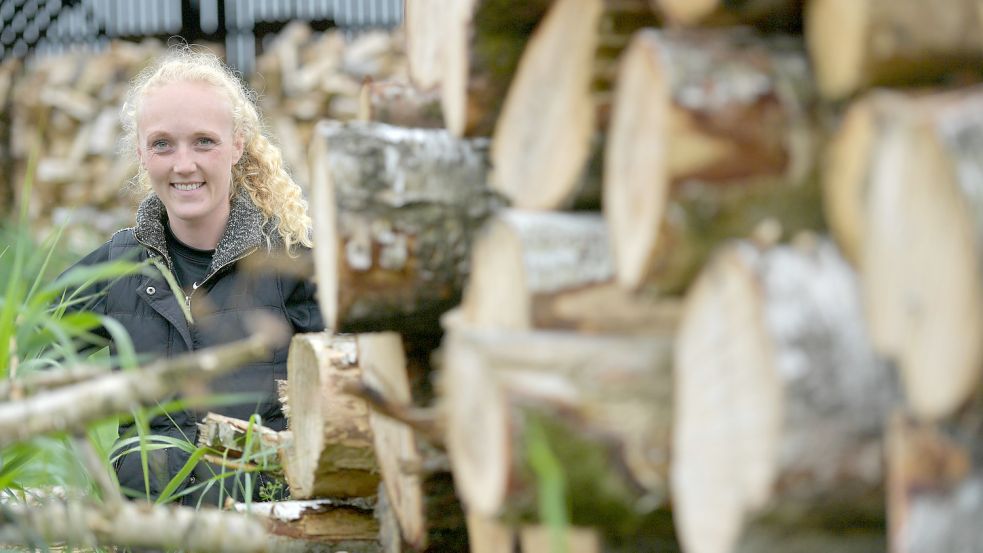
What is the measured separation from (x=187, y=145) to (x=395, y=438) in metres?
1.12

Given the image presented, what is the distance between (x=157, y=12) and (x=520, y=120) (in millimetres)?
6969

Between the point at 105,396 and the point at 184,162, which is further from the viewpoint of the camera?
the point at 184,162

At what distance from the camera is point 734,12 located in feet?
3.84

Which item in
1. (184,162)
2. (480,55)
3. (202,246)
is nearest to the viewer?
(480,55)

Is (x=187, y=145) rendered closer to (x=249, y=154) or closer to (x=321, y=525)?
(x=249, y=154)

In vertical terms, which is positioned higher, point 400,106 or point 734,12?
point 734,12

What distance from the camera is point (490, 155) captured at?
1613 millimetres

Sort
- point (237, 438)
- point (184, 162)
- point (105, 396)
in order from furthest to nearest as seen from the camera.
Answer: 1. point (184, 162)
2. point (237, 438)
3. point (105, 396)

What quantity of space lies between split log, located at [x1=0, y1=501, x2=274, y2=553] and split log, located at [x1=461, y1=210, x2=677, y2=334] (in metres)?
0.45

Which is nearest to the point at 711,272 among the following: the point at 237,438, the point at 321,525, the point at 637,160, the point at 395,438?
the point at 637,160

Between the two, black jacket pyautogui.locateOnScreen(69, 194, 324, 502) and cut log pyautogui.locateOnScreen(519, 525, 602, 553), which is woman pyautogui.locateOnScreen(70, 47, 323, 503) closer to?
black jacket pyautogui.locateOnScreen(69, 194, 324, 502)

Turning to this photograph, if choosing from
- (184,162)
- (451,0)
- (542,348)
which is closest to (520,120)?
(451,0)

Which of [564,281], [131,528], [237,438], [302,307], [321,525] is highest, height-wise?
[564,281]

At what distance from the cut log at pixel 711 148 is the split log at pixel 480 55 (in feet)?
1.10
